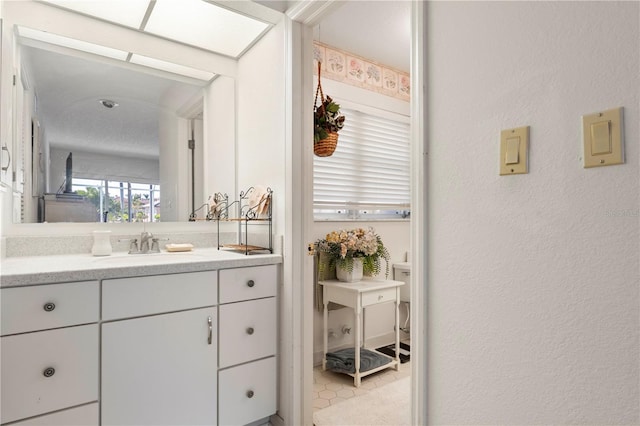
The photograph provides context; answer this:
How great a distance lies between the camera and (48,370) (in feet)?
4.22

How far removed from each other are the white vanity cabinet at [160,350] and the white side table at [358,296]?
103 cm

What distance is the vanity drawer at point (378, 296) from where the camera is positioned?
2.48 meters

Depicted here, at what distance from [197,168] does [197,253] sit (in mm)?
577

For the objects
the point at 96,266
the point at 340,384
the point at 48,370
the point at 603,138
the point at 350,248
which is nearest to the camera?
the point at 603,138

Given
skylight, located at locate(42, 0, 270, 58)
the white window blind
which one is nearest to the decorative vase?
the white window blind

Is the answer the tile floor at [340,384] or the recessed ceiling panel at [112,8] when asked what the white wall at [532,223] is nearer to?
the tile floor at [340,384]

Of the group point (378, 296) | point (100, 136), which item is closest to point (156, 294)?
point (100, 136)

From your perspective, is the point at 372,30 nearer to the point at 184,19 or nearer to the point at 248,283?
the point at 184,19

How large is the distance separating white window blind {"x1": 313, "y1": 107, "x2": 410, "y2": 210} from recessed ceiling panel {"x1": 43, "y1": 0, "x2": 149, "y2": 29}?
138 centimetres

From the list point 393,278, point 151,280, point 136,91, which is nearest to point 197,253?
point 151,280

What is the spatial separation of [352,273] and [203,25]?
71.5 inches

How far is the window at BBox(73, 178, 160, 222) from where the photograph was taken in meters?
1.93

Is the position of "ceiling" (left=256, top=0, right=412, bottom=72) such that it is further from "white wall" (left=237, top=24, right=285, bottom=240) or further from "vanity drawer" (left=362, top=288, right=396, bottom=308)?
"vanity drawer" (left=362, top=288, right=396, bottom=308)

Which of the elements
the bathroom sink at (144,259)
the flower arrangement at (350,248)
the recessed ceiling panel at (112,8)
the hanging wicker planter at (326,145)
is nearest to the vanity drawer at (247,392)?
the bathroom sink at (144,259)
